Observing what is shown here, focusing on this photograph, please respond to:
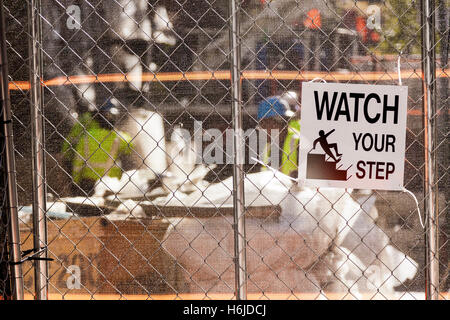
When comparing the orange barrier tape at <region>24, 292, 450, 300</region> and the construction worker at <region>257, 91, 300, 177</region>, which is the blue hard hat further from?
the orange barrier tape at <region>24, 292, 450, 300</region>

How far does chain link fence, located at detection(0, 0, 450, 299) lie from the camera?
221cm

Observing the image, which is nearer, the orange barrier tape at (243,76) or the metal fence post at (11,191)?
the metal fence post at (11,191)

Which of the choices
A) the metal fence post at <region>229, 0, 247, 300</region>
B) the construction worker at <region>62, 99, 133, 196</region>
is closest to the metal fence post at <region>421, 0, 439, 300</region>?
the metal fence post at <region>229, 0, 247, 300</region>

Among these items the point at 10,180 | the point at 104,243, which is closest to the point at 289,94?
the point at 104,243

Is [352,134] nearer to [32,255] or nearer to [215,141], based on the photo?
[215,141]

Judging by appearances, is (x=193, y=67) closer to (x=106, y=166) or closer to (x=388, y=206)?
(x=106, y=166)

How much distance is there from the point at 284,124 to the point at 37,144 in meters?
1.10

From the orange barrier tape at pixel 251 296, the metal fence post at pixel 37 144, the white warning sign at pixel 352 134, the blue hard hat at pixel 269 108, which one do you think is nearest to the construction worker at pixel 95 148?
the metal fence post at pixel 37 144

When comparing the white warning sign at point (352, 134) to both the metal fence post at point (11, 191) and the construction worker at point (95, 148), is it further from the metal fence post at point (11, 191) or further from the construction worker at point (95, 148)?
the metal fence post at point (11, 191)

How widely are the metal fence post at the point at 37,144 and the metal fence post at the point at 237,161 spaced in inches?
33.5

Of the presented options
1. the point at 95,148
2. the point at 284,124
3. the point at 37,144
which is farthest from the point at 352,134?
the point at 37,144

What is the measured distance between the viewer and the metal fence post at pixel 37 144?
221 cm

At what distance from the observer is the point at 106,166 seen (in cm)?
224
